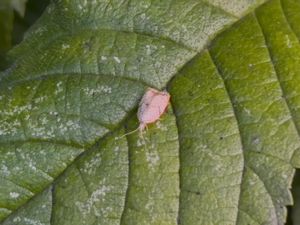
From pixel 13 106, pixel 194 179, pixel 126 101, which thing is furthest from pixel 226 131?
pixel 13 106

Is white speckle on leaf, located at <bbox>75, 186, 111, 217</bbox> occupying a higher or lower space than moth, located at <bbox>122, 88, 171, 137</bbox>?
lower

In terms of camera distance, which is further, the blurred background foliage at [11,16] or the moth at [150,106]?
the blurred background foliage at [11,16]

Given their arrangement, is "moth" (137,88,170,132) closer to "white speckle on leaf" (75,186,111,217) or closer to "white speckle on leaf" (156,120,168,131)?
"white speckle on leaf" (156,120,168,131)

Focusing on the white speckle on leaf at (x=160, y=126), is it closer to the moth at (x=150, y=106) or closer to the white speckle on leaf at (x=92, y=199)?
the moth at (x=150, y=106)

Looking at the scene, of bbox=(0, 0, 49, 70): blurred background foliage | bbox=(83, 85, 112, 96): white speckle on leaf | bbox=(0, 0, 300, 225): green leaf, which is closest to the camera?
bbox=(0, 0, 300, 225): green leaf

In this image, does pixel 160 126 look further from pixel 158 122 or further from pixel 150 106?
pixel 150 106

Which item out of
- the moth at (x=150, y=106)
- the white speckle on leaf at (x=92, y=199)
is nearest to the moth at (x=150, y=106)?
the moth at (x=150, y=106)

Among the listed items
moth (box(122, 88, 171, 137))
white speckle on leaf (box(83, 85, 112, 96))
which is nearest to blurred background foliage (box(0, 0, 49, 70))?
white speckle on leaf (box(83, 85, 112, 96))

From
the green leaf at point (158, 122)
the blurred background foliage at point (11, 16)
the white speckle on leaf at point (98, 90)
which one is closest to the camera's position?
the green leaf at point (158, 122)

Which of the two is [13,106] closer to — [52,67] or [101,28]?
[52,67]
